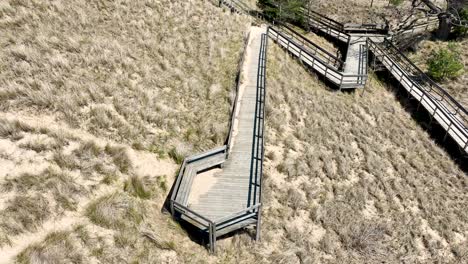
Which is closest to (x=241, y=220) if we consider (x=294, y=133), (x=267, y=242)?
(x=267, y=242)

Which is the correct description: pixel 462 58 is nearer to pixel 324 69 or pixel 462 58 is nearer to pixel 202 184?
pixel 324 69

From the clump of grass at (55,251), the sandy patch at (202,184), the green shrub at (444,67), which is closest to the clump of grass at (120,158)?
the sandy patch at (202,184)

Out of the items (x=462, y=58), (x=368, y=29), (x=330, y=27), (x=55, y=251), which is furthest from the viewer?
(x=368, y=29)

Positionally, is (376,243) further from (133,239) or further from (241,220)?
(133,239)

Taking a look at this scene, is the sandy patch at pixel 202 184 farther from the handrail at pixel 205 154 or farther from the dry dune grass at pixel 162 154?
the dry dune grass at pixel 162 154

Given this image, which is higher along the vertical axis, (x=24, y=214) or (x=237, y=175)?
(x=24, y=214)

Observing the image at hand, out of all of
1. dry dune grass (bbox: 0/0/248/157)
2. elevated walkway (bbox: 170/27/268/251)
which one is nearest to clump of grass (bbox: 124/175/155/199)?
elevated walkway (bbox: 170/27/268/251)

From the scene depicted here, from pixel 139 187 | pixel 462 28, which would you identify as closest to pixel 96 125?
pixel 139 187

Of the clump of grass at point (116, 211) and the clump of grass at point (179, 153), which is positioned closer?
the clump of grass at point (116, 211)
